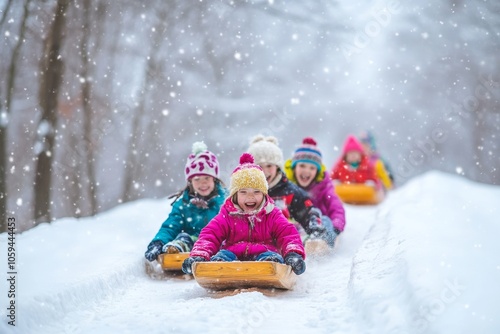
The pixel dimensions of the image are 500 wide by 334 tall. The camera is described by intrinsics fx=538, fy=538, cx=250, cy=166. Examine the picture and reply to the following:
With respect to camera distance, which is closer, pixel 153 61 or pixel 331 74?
pixel 153 61

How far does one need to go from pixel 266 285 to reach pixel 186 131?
62.5ft

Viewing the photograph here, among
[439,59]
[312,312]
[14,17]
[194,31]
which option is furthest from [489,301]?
[439,59]

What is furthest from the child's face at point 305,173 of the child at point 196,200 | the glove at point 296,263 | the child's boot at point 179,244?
the glove at point 296,263

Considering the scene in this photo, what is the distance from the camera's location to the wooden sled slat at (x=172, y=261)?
16.6 feet

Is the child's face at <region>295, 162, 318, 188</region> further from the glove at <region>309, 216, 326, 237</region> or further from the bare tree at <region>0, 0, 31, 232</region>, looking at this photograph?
the bare tree at <region>0, 0, 31, 232</region>

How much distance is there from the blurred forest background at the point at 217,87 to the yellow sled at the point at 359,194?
8.25 ft

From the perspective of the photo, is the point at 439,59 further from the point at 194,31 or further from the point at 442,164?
the point at 194,31

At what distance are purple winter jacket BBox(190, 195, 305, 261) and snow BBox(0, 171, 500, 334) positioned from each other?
415 mm

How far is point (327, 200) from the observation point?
6789 millimetres

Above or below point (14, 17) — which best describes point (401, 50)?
above

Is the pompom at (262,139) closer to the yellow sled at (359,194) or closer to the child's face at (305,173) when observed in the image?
the child's face at (305,173)

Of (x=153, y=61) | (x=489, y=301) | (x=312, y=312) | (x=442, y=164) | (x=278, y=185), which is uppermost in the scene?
(x=153, y=61)

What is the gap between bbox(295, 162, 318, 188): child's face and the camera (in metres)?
6.98

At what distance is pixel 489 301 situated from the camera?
8.64ft
